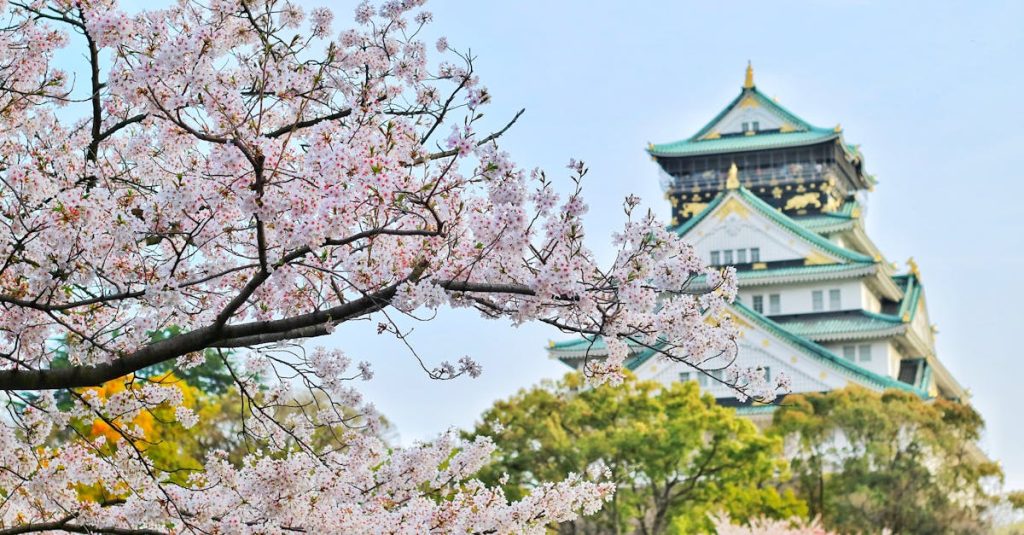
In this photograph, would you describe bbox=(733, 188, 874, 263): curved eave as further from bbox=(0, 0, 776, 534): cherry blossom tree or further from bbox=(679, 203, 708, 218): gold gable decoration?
bbox=(0, 0, 776, 534): cherry blossom tree

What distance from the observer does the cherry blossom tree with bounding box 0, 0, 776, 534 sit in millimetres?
5734

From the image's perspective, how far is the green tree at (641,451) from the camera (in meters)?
26.0

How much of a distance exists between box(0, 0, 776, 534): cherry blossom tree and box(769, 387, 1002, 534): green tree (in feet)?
75.4

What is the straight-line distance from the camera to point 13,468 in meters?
7.64

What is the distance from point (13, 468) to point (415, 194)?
3329 mm

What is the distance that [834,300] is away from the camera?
4772 centimetres

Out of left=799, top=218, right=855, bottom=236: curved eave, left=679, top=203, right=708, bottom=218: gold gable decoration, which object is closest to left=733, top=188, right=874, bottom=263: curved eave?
left=799, top=218, right=855, bottom=236: curved eave

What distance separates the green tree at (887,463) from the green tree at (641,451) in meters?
2.87

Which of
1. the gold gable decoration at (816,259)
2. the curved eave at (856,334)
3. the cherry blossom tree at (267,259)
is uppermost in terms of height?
the gold gable decoration at (816,259)

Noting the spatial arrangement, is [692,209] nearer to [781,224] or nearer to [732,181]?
[732,181]

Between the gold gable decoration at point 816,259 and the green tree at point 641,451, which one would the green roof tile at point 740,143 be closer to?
the gold gable decoration at point 816,259

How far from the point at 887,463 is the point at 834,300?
17064 millimetres

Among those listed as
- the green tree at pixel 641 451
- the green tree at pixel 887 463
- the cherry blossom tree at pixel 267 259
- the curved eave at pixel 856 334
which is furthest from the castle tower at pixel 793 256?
the cherry blossom tree at pixel 267 259

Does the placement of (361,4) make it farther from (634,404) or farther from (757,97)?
(757,97)
